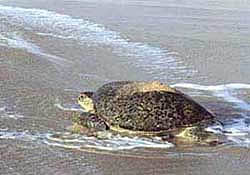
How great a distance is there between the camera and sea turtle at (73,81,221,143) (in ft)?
21.1

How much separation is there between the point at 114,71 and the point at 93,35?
346 cm

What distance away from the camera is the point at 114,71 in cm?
961

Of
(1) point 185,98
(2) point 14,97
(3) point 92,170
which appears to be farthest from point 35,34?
(3) point 92,170

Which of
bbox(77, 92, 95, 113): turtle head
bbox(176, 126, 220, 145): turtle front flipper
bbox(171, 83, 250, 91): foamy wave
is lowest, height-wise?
bbox(176, 126, 220, 145): turtle front flipper

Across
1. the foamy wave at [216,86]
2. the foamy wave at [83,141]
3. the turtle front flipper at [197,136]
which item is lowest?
the foamy wave at [83,141]

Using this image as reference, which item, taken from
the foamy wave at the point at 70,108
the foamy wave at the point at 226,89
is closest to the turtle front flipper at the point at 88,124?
the foamy wave at the point at 70,108

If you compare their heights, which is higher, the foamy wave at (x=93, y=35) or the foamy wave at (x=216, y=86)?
the foamy wave at (x=93, y=35)

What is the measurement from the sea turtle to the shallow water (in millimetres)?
176

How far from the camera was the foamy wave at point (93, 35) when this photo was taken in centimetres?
1034

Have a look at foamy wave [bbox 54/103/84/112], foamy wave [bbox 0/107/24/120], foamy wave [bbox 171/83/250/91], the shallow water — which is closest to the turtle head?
foamy wave [bbox 54/103/84/112]

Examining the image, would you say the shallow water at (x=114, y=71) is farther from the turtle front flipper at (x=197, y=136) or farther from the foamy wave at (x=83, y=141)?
the turtle front flipper at (x=197, y=136)

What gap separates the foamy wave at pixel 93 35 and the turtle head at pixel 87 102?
102 inches

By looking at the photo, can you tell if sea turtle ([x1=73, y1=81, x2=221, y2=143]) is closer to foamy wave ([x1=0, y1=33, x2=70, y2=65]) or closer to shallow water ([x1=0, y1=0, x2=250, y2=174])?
shallow water ([x1=0, y1=0, x2=250, y2=174])

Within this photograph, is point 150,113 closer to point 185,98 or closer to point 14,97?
point 185,98
